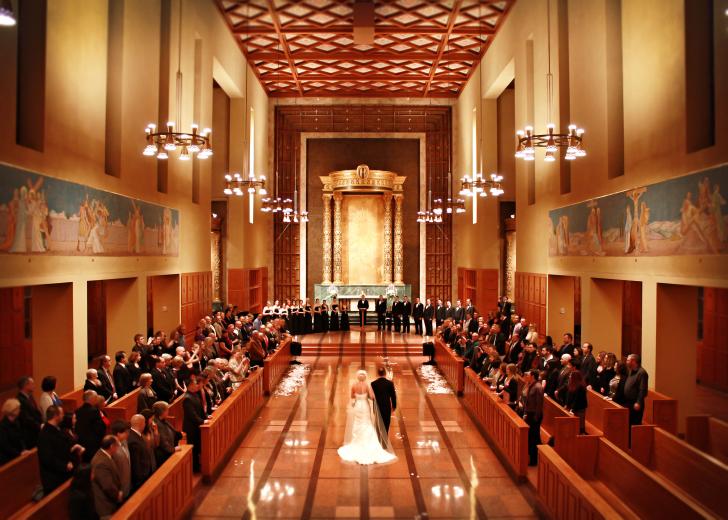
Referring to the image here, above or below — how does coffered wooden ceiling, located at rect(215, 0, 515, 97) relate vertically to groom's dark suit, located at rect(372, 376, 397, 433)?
above

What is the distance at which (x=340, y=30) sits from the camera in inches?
755

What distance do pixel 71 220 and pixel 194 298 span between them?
7.02 meters

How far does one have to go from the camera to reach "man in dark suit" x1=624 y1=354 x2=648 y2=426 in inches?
346

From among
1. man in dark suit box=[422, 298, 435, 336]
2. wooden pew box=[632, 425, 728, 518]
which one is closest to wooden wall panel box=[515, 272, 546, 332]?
man in dark suit box=[422, 298, 435, 336]

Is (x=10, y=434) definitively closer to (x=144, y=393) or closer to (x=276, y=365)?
(x=144, y=393)

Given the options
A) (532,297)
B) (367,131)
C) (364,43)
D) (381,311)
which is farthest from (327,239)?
(532,297)

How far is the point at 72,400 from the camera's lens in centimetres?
908

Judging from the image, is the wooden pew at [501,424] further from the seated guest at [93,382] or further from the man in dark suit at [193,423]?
the seated guest at [93,382]

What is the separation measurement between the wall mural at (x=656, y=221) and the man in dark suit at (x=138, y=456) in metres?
7.51

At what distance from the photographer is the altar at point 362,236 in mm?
24609

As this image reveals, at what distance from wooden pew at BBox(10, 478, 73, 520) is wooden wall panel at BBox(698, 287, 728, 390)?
1374cm

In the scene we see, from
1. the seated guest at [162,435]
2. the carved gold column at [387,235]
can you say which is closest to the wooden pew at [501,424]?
the seated guest at [162,435]

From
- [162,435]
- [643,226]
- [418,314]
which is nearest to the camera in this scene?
[162,435]

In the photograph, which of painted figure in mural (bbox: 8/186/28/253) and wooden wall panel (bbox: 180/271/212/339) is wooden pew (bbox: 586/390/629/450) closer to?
painted figure in mural (bbox: 8/186/28/253)
